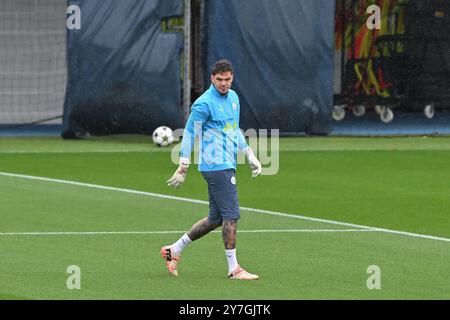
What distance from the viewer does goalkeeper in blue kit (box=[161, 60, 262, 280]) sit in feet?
38.0

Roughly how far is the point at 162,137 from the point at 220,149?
1511 centimetres

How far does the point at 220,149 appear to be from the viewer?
1168cm

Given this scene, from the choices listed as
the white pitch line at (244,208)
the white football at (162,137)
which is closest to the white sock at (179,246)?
the white pitch line at (244,208)

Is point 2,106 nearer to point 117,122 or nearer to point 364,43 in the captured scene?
point 117,122

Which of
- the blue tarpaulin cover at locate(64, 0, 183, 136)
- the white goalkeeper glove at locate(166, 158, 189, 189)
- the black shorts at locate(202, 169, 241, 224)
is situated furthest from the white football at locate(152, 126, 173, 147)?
the white goalkeeper glove at locate(166, 158, 189, 189)

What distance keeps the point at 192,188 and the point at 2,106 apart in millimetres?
15412

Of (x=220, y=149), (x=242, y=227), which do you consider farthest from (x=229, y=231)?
(x=242, y=227)

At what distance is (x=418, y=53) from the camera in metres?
32.2

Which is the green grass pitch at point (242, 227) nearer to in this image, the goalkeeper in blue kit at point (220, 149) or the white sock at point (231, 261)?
the white sock at point (231, 261)

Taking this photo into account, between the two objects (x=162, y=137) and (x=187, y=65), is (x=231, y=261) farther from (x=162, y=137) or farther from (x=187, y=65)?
(x=187, y=65)

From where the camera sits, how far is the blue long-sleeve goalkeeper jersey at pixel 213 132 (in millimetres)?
11625

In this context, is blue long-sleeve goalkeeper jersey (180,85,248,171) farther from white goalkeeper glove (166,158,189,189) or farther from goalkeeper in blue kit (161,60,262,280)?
white goalkeeper glove (166,158,189,189)

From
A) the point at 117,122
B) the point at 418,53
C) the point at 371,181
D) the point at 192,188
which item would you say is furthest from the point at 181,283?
the point at 418,53

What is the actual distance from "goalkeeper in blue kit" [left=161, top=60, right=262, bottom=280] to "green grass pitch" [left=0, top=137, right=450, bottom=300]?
13.9 inches
